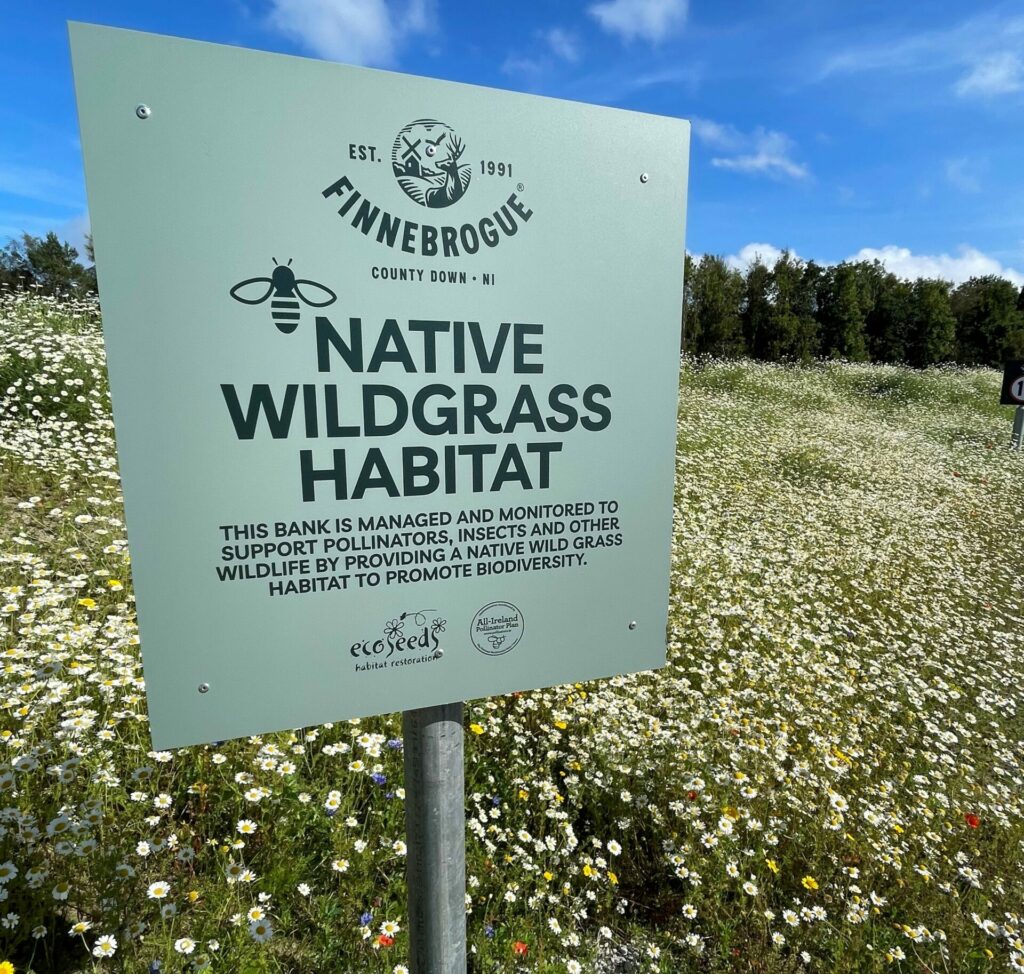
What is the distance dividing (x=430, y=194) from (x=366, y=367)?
372 mm

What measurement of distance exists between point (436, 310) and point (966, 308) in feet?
139

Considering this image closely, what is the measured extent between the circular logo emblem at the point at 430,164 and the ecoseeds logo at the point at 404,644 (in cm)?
85

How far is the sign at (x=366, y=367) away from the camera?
1112 mm

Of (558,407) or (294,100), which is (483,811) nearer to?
(558,407)

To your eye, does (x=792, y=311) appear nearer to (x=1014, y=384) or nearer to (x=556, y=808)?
(x=1014, y=384)

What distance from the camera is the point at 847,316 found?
99.3 feet

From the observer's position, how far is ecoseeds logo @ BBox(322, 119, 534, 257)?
1.20 meters

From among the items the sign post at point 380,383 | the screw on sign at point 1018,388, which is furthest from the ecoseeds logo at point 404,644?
the screw on sign at point 1018,388

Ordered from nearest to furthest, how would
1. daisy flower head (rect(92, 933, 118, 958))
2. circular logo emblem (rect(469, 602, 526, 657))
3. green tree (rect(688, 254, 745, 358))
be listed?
circular logo emblem (rect(469, 602, 526, 657)) → daisy flower head (rect(92, 933, 118, 958)) → green tree (rect(688, 254, 745, 358))

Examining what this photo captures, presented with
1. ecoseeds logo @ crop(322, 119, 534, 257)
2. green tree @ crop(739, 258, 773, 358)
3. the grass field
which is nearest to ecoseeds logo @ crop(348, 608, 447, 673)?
ecoseeds logo @ crop(322, 119, 534, 257)

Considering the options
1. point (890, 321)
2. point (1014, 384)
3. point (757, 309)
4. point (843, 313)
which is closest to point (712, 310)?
point (757, 309)

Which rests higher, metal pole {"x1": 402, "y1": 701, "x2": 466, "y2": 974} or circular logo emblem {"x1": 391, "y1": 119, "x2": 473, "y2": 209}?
circular logo emblem {"x1": 391, "y1": 119, "x2": 473, "y2": 209}

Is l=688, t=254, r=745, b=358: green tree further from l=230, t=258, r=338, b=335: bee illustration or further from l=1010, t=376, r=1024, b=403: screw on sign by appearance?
l=230, t=258, r=338, b=335: bee illustration

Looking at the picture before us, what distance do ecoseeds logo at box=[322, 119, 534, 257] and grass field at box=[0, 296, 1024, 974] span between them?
1.82 metres
